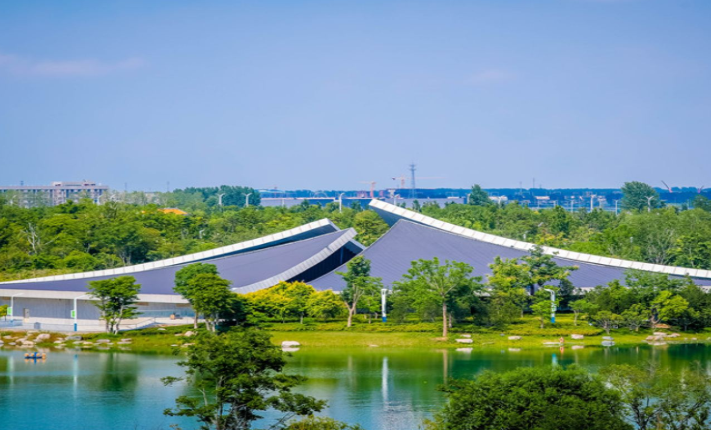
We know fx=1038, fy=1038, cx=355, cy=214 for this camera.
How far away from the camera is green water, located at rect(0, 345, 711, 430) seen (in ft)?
65.9

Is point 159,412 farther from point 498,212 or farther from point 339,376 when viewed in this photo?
point 498,212

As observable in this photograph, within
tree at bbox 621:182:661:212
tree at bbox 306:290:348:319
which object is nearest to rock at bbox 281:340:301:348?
tree at bbox 306:290:348:319

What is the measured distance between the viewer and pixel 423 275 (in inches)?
1248

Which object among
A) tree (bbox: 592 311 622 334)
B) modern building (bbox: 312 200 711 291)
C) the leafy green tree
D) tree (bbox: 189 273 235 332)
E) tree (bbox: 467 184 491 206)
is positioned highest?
tree (bbox: 467 184 491 206)

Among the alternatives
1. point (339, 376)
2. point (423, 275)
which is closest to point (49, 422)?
point (339, 376)

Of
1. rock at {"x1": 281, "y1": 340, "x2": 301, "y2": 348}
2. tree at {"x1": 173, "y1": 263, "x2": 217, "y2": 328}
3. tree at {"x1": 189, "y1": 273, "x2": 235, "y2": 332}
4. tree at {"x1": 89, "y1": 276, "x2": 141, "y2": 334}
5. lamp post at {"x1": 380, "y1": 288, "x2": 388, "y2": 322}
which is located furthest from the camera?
lamp post at {"x1": 380, "y1": 288, "x2": 388, "y2": 322}

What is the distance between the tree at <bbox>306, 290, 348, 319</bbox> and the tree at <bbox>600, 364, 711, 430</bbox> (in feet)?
49.0

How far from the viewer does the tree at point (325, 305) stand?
3177 cm

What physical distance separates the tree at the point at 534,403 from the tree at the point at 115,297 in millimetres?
16558

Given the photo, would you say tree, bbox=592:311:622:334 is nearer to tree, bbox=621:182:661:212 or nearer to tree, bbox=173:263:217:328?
tree, bbox=173:263:217:328

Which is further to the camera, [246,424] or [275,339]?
[275,339]

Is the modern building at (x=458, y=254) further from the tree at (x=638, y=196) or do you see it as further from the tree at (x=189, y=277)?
the tree at (x=638, y=196)

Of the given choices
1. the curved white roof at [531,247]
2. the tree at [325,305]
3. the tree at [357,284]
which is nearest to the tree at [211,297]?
the tree at [325,305]

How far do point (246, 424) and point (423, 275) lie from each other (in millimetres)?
15930
